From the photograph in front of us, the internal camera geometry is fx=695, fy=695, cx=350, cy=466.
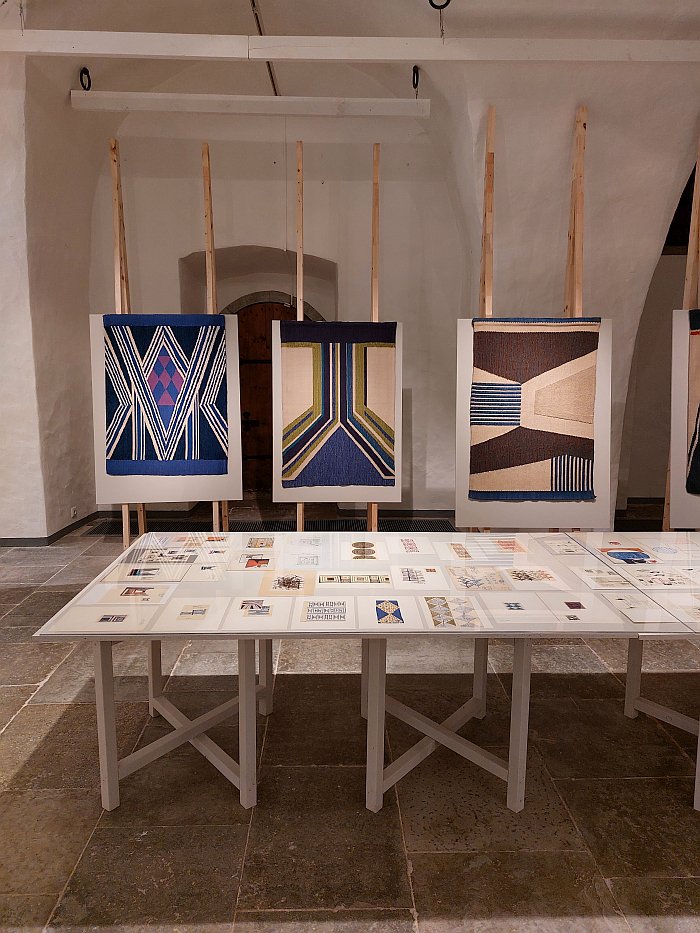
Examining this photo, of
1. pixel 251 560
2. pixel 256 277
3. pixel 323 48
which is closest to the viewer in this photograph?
pixel 251 560

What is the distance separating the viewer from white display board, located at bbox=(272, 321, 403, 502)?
4.36m

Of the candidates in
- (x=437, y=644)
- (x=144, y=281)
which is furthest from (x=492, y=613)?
(x=144, y=281)

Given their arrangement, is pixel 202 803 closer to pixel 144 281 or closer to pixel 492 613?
pixel 492 613

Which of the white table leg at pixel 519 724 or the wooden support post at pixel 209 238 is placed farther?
the wooden support post at pixel 209 238

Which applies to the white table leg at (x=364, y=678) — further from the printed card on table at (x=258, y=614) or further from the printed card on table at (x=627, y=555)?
the printed card on table at (x=627, y=555)

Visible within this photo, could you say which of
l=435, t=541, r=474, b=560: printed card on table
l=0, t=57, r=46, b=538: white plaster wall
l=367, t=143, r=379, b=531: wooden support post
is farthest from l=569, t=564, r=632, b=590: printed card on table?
l=0, t=57, r=46, b=538: white plaster wall

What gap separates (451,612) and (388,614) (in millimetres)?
198

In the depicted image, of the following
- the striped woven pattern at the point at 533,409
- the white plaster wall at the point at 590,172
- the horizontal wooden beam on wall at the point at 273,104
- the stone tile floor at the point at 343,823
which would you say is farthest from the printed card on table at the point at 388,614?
the horizontal wooden beam on wall at the point at 273,104

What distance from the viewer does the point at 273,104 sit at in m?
5.07

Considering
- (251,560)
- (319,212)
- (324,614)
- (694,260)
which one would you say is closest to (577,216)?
(694,260)

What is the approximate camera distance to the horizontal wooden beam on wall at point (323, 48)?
378 cm

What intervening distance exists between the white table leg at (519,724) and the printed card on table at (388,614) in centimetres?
37

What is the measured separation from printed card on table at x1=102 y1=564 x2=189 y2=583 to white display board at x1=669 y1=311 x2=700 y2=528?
9.87ft

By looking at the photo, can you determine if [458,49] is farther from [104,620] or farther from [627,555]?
[104,620]
